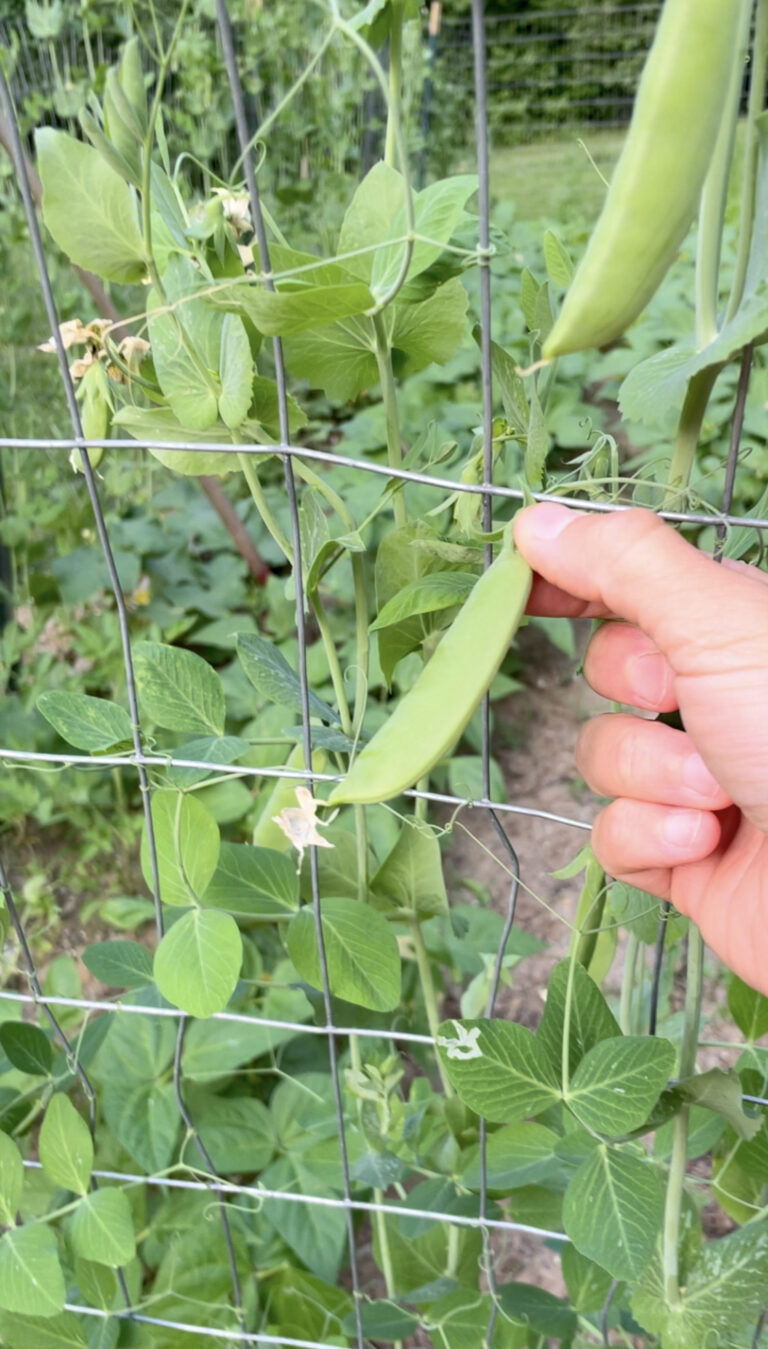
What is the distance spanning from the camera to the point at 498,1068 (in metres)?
0.56

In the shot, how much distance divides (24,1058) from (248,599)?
1245 mm

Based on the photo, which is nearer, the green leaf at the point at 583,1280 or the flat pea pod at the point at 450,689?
the flat pea pod at the point at 450,689

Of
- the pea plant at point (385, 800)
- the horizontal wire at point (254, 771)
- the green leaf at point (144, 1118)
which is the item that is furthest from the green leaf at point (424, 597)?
the green leaf at point (144, 1118)

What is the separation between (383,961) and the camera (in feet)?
1.96

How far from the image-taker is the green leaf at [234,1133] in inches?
36.2

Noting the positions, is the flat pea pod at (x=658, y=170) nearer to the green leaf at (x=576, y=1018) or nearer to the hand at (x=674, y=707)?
the hand at (x=674, y=707)

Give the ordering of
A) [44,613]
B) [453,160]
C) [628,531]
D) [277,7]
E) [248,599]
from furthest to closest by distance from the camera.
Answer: [453,160]
[277,7]
[248,599]
[44,613]
[628,531]

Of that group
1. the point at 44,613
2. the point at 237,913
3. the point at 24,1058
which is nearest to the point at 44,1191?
the point at 24,1058

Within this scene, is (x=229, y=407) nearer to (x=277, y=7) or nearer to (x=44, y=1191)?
(x=44, y=1191)

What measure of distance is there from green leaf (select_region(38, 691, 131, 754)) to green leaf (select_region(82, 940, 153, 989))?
6.5 inches

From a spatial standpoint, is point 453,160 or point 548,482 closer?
point 548,482

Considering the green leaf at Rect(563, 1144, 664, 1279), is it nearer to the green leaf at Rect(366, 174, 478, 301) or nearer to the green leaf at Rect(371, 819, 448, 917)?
the green leaf at Rect(371, 819, 448, 917)

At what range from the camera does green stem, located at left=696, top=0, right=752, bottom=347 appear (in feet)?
1.09

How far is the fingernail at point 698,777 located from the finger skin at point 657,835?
0.02 meters
